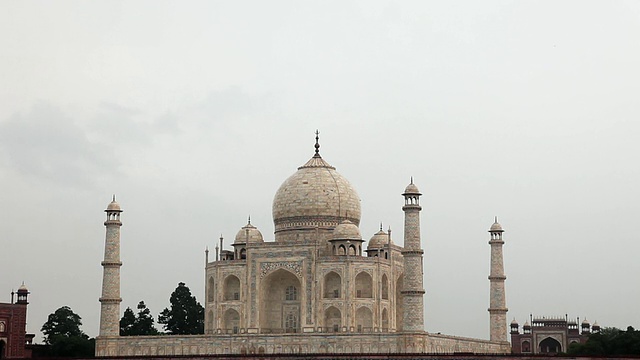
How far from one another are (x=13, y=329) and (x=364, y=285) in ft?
53.5

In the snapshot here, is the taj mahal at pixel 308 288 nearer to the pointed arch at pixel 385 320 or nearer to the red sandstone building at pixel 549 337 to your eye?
the pointed arch at pixel 385 320

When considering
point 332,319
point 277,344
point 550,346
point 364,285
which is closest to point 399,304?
point 364,285

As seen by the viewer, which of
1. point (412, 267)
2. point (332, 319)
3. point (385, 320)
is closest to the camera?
point (412, 267)

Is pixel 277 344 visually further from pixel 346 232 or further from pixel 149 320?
pixel 149 320

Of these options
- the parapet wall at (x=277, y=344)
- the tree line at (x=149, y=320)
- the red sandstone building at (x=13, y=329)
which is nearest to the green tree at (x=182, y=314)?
the tree line at (x=149, y=320)

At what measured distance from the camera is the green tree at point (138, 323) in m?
54.1

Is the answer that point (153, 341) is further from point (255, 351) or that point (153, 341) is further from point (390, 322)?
point (390, 322)

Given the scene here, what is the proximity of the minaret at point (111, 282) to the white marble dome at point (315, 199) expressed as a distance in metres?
7.19

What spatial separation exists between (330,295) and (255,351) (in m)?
4.13

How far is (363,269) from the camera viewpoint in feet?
135

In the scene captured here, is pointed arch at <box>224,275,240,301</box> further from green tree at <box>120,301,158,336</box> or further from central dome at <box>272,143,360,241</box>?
green tree at <box>120,301,158,336</box>

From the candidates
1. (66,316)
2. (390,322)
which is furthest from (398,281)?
(66,316)

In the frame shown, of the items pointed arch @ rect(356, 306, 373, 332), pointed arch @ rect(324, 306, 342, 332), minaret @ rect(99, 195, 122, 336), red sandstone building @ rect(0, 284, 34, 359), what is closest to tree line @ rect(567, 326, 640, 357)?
pointed arch @ rect(356, 306, 373, 332)

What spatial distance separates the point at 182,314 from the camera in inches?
2162
